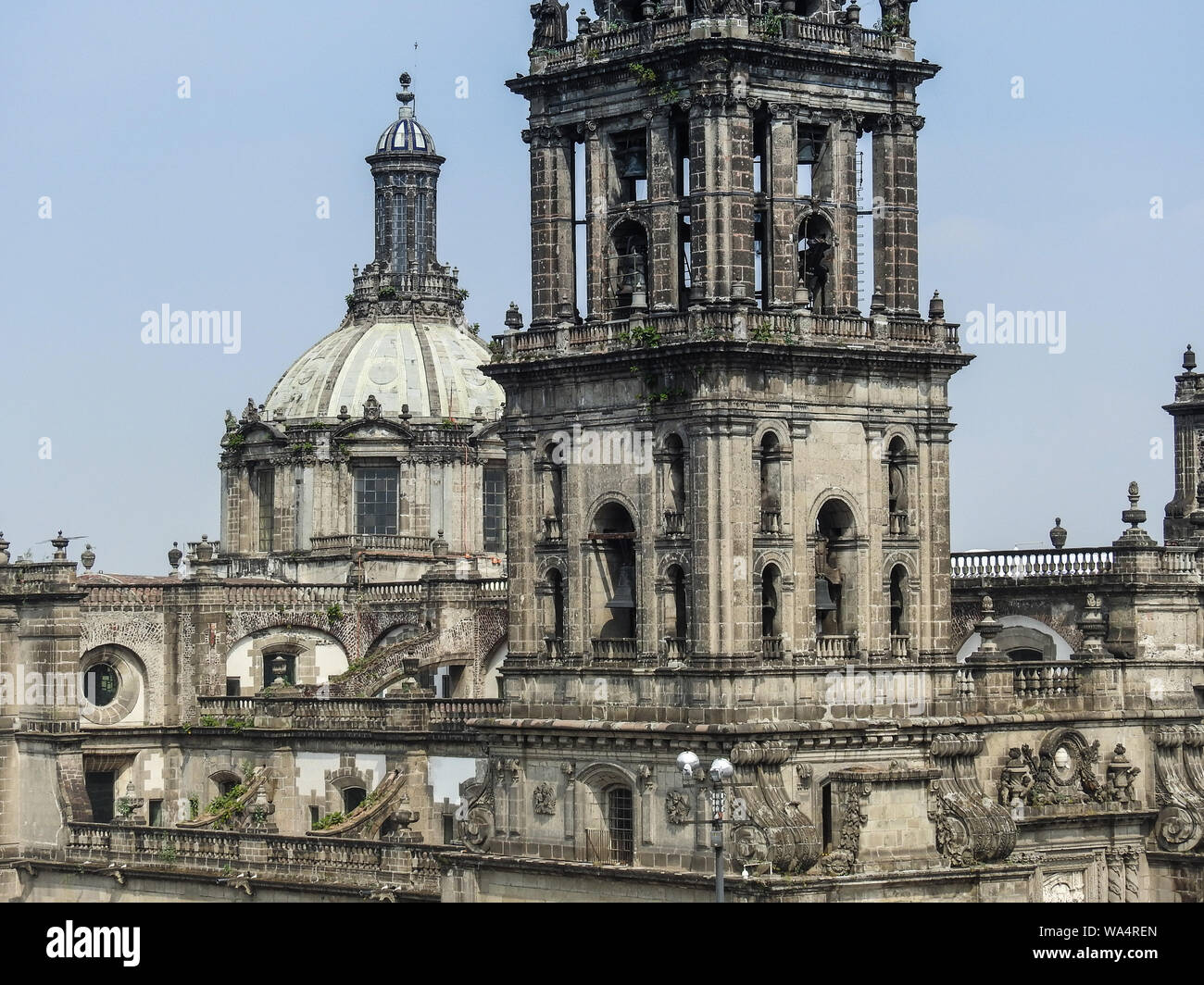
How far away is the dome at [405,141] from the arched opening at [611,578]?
43792 mm

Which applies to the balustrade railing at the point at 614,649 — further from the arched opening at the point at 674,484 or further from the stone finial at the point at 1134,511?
the stone finial at the point at 1134,511

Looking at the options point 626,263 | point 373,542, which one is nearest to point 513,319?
point 626,263

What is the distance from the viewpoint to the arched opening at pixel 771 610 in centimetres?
8138

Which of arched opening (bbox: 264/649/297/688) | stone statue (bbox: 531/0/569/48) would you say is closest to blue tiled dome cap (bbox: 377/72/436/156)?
arched opening (bbox: 264/649/297/688)

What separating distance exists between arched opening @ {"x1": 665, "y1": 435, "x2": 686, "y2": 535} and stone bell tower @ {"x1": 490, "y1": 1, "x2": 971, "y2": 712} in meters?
0.05

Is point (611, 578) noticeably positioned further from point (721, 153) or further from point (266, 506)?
point (266, 506)

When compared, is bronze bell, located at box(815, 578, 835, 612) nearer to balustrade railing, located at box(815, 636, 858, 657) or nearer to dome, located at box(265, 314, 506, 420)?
balustrade railing, located at box(815, 636, 858, 657)

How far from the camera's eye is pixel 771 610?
269 ft

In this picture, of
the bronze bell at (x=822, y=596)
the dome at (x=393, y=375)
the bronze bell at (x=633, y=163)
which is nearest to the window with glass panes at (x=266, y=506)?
the dome at (x=393, y=375)

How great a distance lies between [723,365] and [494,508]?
43575 mm

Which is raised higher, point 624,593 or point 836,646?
point 624,593

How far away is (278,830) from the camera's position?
10081cm

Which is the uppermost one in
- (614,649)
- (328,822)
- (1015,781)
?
(614,649)

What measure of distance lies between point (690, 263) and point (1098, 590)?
1847 cm
